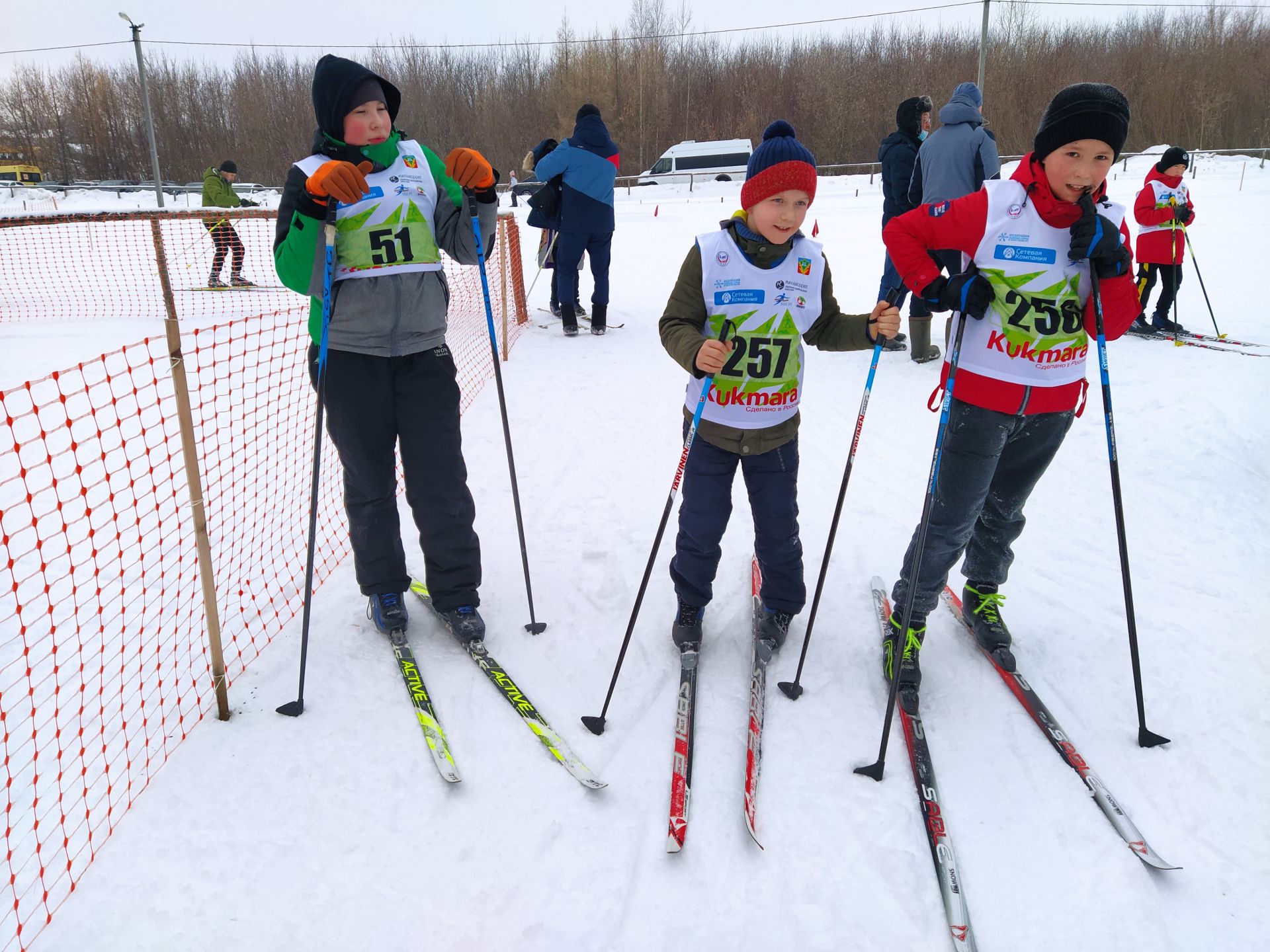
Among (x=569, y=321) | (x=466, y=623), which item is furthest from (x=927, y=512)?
(x=569, y=321)

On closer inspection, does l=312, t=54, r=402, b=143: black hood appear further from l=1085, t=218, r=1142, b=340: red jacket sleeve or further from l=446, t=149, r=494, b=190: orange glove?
l=1085, t=218, r=1142, b=340: red jacket sleeve

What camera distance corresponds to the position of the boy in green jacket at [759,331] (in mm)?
2523

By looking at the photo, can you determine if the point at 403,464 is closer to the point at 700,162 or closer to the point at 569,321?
the point at 569,321

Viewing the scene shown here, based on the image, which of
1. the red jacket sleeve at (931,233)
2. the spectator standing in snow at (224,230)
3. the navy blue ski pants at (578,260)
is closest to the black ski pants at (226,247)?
the spectator standing in snow at (224,230)

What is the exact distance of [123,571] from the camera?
11.6 ft

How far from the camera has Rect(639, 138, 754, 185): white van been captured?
95.7ft

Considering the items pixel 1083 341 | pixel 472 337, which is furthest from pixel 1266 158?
pixel 1083 341

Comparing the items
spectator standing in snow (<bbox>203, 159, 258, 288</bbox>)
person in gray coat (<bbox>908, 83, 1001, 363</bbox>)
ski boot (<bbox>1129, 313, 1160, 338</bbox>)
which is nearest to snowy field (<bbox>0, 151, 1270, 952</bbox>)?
person in gray coat (<bbox>908, 83, 1001, 363</bbox>)

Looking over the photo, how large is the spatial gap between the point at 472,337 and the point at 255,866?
672cm

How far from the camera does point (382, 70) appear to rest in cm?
4772

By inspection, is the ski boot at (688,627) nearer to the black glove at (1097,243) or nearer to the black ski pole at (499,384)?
the black ski pole at (499,384)

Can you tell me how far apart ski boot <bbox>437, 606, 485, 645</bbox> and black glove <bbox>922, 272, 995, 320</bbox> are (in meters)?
2.03

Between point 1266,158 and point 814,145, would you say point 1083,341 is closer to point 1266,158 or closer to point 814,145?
point 1266,158

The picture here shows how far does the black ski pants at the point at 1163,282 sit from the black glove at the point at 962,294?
6.19 meters
